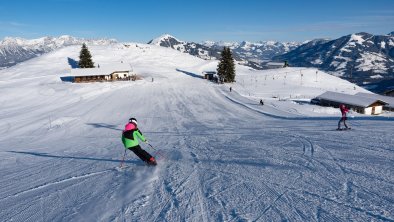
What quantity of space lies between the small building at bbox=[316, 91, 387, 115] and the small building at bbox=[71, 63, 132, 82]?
46172 millimetres

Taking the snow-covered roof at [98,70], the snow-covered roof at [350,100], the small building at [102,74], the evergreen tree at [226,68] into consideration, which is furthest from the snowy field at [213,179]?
the evergreen tree at [226,68]

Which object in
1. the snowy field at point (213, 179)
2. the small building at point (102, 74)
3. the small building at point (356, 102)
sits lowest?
the small building at point (356, 102)

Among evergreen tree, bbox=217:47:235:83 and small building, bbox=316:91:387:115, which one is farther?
evergreen tree, bbox=217:47:235:83

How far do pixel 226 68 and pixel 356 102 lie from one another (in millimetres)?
33608

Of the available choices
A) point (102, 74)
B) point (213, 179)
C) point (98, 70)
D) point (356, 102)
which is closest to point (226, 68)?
point (102, 74)

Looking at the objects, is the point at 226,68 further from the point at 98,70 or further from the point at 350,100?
the point at 350,100

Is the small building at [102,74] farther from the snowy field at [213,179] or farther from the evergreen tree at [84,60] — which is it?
the snowy field at [213,179]

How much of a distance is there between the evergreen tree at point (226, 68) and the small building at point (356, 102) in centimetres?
2609

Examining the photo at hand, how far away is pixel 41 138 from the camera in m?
24.1

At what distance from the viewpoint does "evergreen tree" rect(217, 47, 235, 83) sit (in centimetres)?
7656

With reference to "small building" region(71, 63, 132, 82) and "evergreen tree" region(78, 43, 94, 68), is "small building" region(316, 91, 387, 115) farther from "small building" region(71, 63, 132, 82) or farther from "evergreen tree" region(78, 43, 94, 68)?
"evergreen tree" region(78, 43, 94, 68)

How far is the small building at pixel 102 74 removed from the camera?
7381 cm

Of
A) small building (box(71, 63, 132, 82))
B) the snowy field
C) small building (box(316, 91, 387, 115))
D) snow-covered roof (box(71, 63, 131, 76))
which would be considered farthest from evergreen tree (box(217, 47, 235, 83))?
the snowy field

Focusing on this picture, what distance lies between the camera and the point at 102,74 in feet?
247
